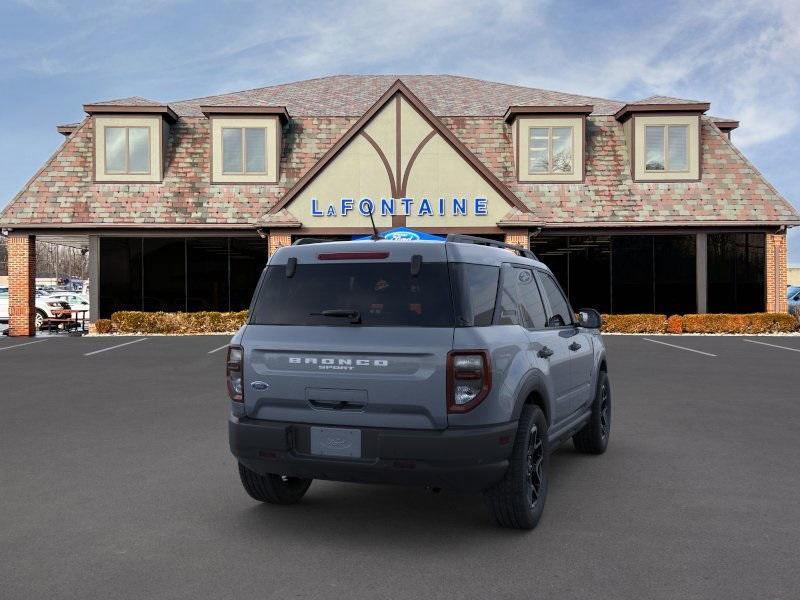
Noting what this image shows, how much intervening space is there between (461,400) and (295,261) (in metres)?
1.51

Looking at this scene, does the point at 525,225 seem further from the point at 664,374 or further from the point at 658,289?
the point at 664,374

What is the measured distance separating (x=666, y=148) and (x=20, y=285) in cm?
2126

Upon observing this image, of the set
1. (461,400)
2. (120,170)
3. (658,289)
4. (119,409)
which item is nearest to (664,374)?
(119,409)

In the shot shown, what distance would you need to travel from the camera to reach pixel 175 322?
23.8m

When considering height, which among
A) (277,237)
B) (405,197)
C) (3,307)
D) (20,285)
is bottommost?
(3,307)

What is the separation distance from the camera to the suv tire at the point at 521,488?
4770 millimetres

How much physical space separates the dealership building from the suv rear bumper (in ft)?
60.5

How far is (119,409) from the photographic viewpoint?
32.2 feet

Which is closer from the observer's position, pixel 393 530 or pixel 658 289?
pixel 393 530

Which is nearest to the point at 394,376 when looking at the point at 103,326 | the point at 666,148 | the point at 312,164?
the point at 312,164

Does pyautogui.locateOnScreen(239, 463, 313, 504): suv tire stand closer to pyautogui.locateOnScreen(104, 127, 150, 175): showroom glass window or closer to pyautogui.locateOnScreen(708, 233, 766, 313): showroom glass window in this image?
pyautogui.locateOnScreen(104, 127, 150, 175): showroom glass window

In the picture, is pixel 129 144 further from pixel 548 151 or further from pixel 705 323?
pixel 705 323

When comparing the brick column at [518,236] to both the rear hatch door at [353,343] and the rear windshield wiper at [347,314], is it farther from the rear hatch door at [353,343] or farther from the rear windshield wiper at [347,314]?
the rear windshield wiper at [347,314]

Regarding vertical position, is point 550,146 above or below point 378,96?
below
